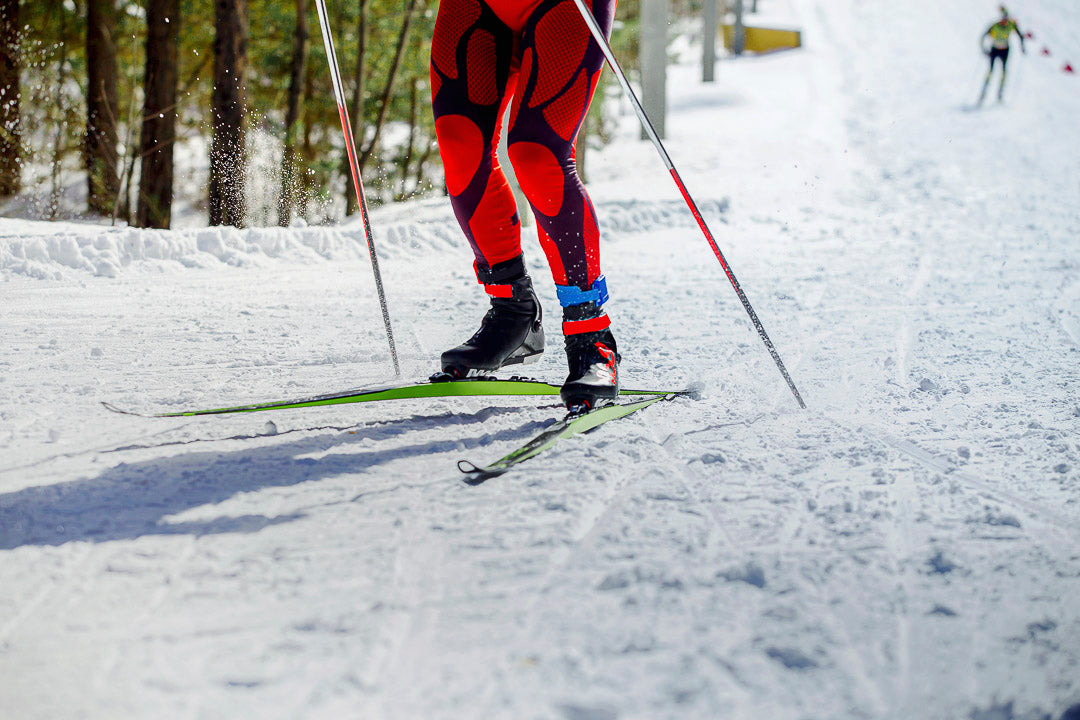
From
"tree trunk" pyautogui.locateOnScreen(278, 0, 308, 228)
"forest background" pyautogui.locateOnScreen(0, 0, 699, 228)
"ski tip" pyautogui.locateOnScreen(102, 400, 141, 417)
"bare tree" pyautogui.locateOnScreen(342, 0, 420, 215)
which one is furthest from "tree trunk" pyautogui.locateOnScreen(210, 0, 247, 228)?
"ski tip" pyautogui.locateOnScreen(102, 400, 141, 417)

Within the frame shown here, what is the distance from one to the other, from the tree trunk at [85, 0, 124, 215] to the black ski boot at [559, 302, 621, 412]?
8.54 m

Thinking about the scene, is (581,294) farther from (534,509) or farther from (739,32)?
(739,32)

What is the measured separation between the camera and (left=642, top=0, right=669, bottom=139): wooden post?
10.2 m

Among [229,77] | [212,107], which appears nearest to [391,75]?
[212,107]

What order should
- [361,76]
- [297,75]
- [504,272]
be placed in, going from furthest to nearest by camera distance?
[361,76], [297,75], [504,272]

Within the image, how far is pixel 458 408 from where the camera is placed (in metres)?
2.43

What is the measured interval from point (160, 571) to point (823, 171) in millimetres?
7776

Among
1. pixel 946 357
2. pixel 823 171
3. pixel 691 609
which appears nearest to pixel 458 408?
pixel 691 609

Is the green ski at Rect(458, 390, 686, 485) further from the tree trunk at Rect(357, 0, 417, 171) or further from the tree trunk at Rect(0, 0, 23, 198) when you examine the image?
the tree trunk at Rect(357, 0, 417, 171)

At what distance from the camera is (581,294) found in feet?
7.95

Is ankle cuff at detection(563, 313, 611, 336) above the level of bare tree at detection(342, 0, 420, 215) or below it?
below

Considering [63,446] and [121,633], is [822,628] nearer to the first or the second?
[121,633]

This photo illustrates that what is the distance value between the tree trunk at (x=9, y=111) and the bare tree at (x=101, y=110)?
3.09ft

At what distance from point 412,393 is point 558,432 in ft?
1.59
